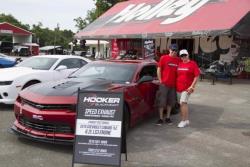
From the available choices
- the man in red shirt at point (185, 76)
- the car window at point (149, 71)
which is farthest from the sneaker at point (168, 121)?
the car window at point (149, 71)

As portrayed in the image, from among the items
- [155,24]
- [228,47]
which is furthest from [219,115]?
[155,24]

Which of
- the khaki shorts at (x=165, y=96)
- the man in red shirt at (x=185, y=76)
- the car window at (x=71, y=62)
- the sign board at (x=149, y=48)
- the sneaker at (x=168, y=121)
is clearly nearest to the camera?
the man in red shirt at (x=185, y=76)

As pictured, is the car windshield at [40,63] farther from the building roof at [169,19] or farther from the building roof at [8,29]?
the building roof at [8,29]

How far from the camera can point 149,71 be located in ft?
30.9

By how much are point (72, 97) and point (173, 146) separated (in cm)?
199

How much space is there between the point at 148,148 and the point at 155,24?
18.3 m

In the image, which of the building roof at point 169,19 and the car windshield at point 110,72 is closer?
the car windshield at point 110,72

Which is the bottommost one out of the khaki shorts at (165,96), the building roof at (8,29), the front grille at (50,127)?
the front grille at (50,127)

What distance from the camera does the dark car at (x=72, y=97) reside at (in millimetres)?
6562

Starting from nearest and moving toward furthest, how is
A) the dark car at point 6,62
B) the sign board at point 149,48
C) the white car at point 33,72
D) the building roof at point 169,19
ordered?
the white car at point 33,72, the dark car at point 6,62, the building roof at point 169,19, the sign board at point 149,48

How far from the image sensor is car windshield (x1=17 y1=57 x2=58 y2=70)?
11.4m

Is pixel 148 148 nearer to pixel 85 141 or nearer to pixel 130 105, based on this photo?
pixel 130 105

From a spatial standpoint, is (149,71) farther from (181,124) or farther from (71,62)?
(71,62)

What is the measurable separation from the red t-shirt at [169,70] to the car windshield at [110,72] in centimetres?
63
